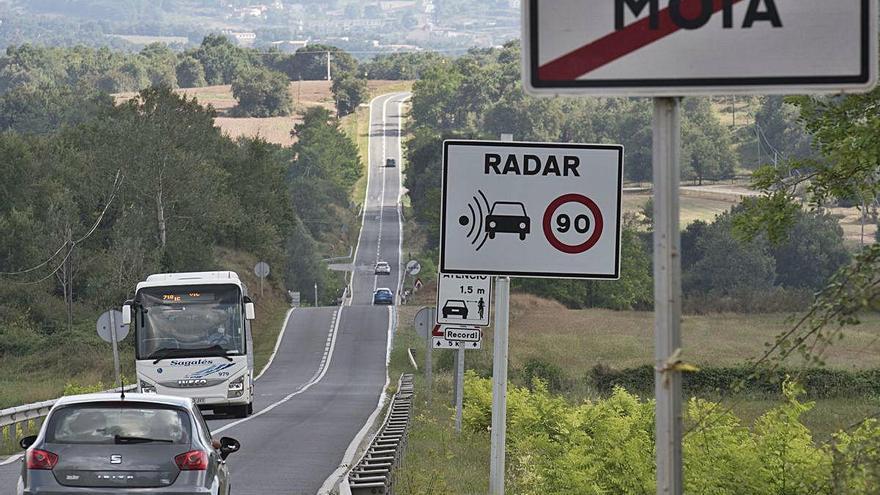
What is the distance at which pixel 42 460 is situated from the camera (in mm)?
12844

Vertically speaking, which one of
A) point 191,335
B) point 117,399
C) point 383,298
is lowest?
point 383,298

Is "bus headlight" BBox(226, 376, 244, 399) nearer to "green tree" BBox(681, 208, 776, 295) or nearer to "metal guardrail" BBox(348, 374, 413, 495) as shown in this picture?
"metal guardrail" BBox(348, 374, 413, 495)

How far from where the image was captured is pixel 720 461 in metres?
12.9

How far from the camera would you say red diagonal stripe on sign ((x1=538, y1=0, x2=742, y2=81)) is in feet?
14.3

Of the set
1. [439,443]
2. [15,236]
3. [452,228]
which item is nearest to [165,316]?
[439,443]

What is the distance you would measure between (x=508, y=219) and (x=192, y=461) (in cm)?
509

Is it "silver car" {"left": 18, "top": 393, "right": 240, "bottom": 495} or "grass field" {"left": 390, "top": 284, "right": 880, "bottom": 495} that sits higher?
"silver car" {"left": 18, "top": 393, "right": 240, "bottom": 495}

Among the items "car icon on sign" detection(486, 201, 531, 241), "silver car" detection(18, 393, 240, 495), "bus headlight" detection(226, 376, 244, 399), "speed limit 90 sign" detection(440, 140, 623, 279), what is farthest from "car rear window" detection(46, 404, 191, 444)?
"bus headlight" detection(226, 376, 244, 399)

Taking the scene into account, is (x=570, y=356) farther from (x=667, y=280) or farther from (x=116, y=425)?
(x=667, y=280)

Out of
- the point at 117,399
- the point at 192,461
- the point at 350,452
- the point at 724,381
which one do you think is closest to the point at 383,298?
the point at 724,381

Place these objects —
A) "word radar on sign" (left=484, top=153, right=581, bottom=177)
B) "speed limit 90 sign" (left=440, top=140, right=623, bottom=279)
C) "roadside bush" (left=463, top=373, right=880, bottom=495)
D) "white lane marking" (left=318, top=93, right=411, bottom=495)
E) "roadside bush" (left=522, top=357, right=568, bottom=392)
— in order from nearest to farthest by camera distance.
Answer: "speed limit 90 sign" (left=440, top=140, right=623, bottom=279) < "word radar on sign" (left=484, top=153, right=581, bottom=177) < "roadside bush" (left=463, top=373, right=880, bottom=495) < "white lane marking" (left=318, top=93, right=411, bottom=495) < "roadside bush" (left=522, top=357, right=568, bottom=392)

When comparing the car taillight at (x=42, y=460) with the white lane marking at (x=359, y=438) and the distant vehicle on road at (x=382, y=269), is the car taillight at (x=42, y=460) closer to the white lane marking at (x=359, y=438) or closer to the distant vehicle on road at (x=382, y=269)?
the white lane marking at (x=359, y=438)

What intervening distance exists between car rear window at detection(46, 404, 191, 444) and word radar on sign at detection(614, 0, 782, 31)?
31.5 feet

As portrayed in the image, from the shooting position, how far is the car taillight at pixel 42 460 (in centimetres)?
1280
